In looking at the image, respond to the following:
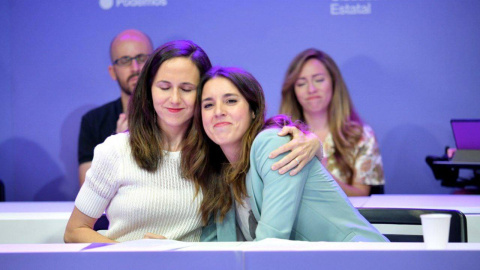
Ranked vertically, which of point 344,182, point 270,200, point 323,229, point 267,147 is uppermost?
point 267,147

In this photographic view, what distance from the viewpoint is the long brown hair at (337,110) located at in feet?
14.3

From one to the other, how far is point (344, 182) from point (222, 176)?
7.46 feet

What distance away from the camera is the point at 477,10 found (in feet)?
14.9

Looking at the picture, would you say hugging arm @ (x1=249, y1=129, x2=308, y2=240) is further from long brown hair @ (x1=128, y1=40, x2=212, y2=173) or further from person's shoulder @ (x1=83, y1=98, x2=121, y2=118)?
person's shoulder @ (x1=83, y1=98, x2=121, y2=118)

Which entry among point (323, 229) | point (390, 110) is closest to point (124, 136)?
point (323, 229)

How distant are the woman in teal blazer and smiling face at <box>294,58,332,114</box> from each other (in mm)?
2308

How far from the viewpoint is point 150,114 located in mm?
2361

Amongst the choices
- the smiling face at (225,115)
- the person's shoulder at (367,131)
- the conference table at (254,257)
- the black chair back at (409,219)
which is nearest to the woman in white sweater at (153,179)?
the smiling face at (225,115)

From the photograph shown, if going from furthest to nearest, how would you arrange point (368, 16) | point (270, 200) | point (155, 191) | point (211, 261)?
1. point (368, 16)
2. point (155, 191)
3. point (270, 200)
4. point (211, 261)

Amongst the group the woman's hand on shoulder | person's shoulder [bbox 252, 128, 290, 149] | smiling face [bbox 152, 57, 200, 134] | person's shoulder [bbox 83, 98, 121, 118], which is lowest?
person's shoulder [bbox 83, 98, 121, 118]

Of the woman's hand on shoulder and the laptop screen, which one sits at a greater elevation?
the woman's hand on shoulder

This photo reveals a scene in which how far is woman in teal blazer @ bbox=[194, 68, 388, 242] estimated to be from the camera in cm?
187

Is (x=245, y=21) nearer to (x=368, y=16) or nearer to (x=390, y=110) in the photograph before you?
(x=368, y=16)

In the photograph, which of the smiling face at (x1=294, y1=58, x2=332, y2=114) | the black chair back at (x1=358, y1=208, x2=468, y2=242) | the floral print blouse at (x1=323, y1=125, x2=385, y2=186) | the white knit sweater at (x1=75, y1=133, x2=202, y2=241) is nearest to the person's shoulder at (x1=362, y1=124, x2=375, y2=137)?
the floral print blouse at (x1=323, y1=125, x2=385, y2=186)
